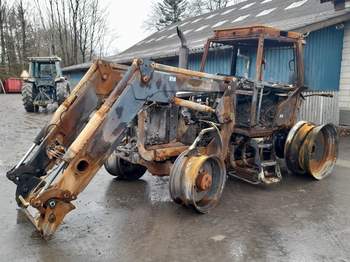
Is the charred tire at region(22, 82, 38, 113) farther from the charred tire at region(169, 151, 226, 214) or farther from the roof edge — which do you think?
the charred tire at region(169, 151, 226, 214)

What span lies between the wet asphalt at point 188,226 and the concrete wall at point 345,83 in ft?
20.2

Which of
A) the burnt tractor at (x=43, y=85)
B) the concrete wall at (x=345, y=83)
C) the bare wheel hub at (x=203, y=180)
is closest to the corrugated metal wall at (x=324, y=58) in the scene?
the concrete wall at (x=345, y=83)

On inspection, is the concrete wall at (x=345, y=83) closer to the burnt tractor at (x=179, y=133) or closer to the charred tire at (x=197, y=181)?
the burnt tractor at (x=179, y=133)

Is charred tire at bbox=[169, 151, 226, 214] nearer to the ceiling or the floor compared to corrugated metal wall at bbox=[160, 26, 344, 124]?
nearer to the floor

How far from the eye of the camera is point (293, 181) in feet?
21.9

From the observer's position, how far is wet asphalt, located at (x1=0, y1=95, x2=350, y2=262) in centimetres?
392

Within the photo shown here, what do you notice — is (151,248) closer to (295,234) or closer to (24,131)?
(295,234)

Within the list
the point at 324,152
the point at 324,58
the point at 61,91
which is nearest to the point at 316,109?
the point at 324,58

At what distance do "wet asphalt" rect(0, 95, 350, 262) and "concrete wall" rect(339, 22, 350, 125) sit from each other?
6146 millimetres

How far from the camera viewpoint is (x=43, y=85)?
1912 centimetres

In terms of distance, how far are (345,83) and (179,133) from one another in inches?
323

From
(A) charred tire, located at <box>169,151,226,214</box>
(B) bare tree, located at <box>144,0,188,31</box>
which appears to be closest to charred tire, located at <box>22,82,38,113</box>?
(A) charred tire, located at <box>169,151,226,214</box>

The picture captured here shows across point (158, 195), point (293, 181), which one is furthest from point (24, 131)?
point (293, 181)

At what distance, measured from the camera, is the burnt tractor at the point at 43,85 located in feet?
58.9
